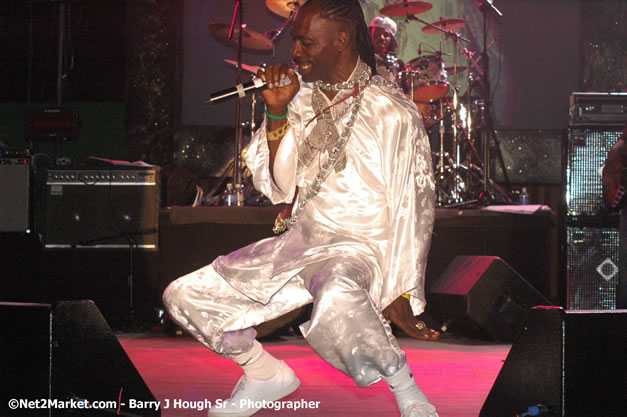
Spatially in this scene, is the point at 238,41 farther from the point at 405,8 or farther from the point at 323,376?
the point at 323,376

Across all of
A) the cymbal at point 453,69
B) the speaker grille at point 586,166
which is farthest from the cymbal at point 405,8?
the speaker grille at point 586,166

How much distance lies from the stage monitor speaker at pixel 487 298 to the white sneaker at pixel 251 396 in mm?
2280

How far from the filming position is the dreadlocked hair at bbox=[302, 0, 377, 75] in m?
3.01

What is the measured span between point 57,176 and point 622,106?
475 cm

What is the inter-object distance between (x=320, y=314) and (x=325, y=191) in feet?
1.90

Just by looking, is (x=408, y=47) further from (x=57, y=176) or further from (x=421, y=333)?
(x=421, y=333)

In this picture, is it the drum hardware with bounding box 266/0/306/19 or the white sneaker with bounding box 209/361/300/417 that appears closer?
the white sneaker with bounding box 209/361/300/417

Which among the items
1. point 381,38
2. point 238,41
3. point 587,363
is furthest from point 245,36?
point 587,363

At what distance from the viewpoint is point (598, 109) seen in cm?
559

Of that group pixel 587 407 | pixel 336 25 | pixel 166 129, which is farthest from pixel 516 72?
pixel 587 407

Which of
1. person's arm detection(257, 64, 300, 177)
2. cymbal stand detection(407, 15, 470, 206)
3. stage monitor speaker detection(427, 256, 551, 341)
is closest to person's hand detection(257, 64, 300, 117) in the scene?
person's arm detection(257, 64, 300, 177)

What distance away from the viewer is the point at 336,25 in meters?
3.02

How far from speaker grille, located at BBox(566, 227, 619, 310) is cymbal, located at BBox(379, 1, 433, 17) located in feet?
11.7

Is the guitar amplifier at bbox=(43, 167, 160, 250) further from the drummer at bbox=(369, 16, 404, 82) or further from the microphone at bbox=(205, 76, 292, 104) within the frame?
the microphone at bbox=(205, 76, 292, 104)
